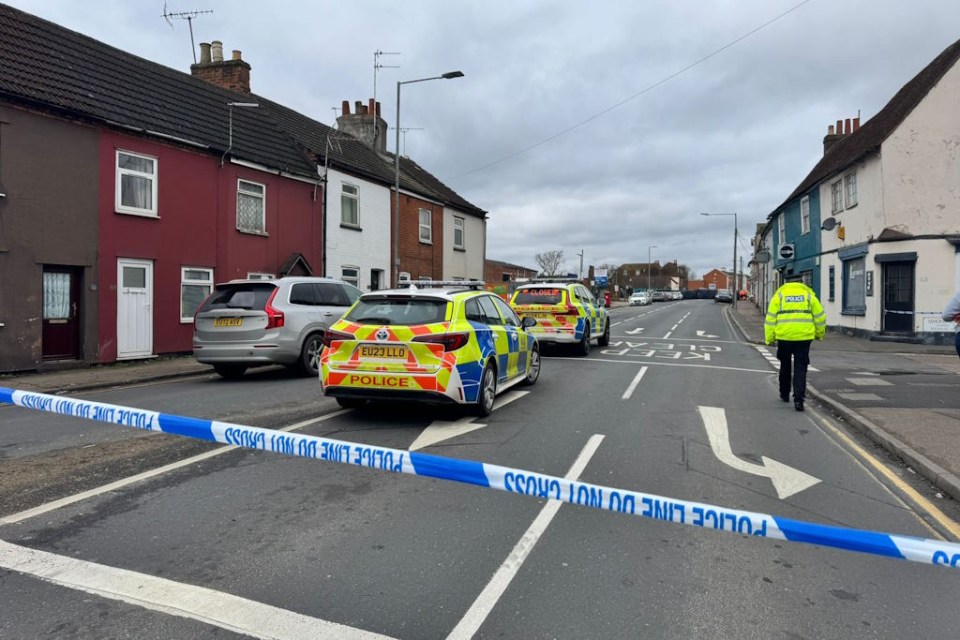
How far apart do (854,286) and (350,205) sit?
1763 centimetres

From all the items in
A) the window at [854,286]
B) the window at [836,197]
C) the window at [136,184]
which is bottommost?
the window at [854,286]

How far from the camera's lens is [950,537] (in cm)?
402

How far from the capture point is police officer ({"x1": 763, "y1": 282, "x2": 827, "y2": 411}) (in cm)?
820

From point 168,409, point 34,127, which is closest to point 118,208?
point 34,127

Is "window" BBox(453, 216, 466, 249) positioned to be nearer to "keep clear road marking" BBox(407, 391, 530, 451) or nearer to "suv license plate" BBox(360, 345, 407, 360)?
"keep clear road marking" BBox(407, 391, 530, 451)

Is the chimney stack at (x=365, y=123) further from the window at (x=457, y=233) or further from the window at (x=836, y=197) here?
the window at (x=836, y=197)

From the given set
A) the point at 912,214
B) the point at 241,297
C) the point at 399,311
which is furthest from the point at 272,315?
the point at 912,214

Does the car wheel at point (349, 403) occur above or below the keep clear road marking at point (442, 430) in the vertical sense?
above

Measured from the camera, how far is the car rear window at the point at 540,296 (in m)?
14.4

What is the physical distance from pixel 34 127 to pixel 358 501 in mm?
11690

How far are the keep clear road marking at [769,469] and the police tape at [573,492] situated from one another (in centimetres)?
211

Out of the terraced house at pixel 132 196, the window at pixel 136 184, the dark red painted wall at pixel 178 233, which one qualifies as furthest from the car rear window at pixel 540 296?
the window at pixel 136 184

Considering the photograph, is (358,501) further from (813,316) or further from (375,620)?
(813,316)

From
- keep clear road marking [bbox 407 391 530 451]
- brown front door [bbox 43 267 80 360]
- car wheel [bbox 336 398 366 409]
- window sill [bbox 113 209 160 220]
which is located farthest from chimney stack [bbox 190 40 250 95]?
keep clear road marking [bbox 407 391 530 451]
